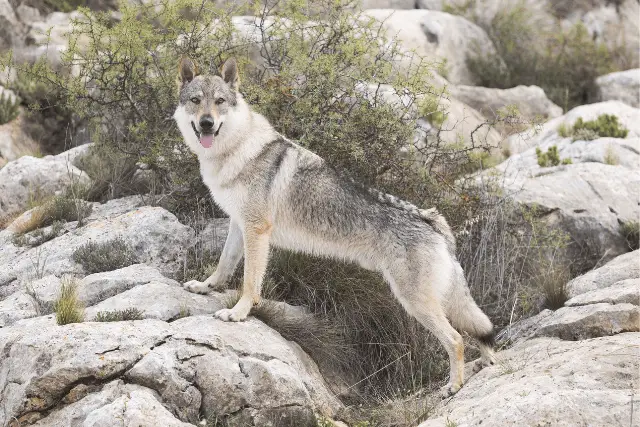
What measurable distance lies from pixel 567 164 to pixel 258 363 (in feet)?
24.5

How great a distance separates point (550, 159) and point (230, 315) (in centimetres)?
734

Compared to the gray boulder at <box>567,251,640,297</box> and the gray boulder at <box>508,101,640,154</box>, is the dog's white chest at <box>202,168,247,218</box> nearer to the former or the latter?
the gray boulder at <box>567,251,640,297</box>

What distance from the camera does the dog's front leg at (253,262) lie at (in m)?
6.16

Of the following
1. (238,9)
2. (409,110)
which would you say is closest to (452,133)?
(409,110)

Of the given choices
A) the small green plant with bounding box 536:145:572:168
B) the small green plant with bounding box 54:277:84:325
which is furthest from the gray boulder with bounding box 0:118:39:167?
the small green plant with bounding box 536:145:572:168

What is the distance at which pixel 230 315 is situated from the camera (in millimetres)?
6035

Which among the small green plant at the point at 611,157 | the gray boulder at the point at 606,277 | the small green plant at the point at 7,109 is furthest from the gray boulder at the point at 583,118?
the small green plant at the point at 7,109

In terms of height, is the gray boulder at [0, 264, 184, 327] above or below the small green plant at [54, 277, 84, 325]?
below

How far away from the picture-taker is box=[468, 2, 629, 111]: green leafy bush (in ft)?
58.5

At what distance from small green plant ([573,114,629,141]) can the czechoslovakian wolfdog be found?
275 inches

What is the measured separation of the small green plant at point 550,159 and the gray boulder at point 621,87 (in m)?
6.47

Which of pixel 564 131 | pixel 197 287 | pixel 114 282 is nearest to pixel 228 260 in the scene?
pixel 197 287

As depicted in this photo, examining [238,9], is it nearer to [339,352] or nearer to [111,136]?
[111,136]

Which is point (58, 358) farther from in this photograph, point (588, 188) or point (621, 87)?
point (621, 87)
